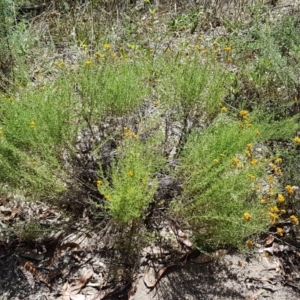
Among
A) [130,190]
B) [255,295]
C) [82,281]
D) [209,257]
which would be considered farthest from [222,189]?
[82,281]

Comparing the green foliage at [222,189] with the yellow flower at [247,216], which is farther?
the green foliage at [222,189]

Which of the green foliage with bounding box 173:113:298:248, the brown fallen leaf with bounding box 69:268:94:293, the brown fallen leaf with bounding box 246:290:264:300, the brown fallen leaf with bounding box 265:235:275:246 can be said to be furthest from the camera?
the brown fallen leaf with bounding box 265:235:275:246

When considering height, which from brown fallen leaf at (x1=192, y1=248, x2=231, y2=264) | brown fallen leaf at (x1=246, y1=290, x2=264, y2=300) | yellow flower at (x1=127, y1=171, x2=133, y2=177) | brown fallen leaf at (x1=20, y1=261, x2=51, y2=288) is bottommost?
brown fallen leaf at (x1=20, y1=261, x2=51, y2=288)

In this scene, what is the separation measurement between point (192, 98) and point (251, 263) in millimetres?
1089

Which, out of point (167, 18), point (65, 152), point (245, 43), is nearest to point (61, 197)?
point (65, 152)

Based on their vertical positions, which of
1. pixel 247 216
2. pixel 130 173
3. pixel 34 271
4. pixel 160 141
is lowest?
pixel 34 271

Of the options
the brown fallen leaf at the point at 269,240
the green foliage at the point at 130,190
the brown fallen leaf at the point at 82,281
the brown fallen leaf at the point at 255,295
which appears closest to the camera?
the green foliage at the point at 130,190

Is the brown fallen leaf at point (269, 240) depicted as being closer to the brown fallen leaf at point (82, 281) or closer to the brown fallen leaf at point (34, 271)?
the brown fallen leaf at point (82, 281)

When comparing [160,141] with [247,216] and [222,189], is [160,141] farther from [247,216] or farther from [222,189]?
[247,216]

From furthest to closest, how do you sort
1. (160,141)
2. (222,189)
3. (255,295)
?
(160,141), (255,295), (222,189)

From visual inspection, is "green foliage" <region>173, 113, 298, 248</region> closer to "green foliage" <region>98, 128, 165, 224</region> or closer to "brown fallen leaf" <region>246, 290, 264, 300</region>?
"green foliage" <region>98, 128, 165, 224</region>

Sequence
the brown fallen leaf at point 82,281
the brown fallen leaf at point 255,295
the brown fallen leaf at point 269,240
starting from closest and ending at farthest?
the brown fallen leaf at point 255,295 → the brown fallen leaf at point 82,281 → the brown fallen leaf at point 269,240

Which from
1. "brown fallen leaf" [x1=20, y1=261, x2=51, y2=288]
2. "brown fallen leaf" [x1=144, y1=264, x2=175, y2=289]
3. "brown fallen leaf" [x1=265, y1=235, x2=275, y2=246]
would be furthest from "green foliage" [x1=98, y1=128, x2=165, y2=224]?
"brown fallen leaf" [x1=265, y1=235, x2=275, y2=246]

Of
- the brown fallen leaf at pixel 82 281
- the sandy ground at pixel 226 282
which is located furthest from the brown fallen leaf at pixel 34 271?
the sandy ground at pixel 226 282
